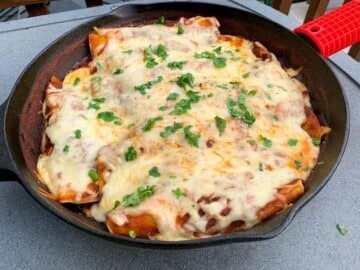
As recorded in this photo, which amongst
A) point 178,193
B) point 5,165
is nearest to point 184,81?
point 178,193

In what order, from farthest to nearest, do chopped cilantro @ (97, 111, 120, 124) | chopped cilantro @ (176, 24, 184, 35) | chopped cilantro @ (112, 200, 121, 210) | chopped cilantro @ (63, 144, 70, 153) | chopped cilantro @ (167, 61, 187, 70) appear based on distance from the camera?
chopped cilantro @ (176, 24, 184, 35)
chopped cilantro @ (167, 61, 187, 70)
chopped cilantro @ (97, 111, 120, 124)
chopped cilantro @ (63, 144, 70, 153)
chopped cilantro @ (112, 200, 121, 210)

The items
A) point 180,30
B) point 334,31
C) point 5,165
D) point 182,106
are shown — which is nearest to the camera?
point 5,165

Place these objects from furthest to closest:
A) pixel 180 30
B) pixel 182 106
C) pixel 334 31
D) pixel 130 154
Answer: pixel 180 30, pixel 334 31, pixel 182 106, pixel 130 154

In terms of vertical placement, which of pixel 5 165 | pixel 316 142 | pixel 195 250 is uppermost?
pixel 5 165

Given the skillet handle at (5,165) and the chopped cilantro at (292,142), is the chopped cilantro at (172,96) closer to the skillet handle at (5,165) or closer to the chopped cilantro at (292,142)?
the chopped cilantro at (292,142)

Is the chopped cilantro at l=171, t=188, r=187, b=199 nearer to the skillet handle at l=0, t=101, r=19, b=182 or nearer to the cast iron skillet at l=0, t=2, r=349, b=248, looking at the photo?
the cast iron skillet at l=0, t=2, r=349, b=248

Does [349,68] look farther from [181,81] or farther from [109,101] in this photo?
[109,101]

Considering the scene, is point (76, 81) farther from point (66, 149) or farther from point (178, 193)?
point (178, 193)

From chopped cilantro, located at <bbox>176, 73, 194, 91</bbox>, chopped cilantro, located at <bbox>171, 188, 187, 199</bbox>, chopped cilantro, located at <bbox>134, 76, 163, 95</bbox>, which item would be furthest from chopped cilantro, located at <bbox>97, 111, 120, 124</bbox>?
chopped cilantro, located at <bbox>171, 188, 187, 199</bbox>
